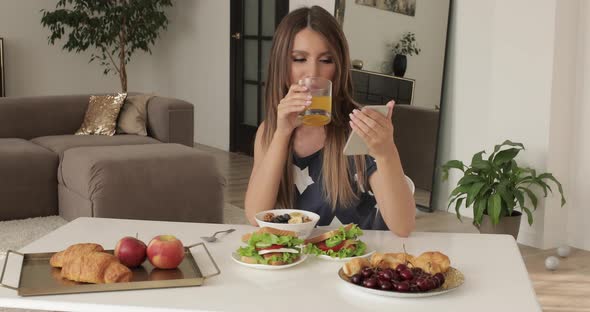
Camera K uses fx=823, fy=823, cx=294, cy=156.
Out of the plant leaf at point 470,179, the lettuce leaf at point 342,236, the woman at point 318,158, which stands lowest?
the plant leaf at point 470,179

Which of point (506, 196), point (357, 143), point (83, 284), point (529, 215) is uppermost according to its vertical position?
point (357, 143)

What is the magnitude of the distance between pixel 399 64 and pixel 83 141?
2.05 m

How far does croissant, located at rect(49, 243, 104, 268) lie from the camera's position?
1.58m

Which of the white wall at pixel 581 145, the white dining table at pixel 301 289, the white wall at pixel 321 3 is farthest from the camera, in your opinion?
Answer: the white wall at pixel 321 3

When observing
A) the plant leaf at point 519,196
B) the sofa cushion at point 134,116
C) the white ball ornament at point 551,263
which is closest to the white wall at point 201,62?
the sofa cushion at point 134,116

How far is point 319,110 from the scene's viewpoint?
1860mm

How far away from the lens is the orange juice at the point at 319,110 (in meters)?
1.85

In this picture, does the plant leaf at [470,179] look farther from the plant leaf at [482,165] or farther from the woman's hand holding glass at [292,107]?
the woman's hand holding glass at [292,107]

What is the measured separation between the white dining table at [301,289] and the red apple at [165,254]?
6 centimetres

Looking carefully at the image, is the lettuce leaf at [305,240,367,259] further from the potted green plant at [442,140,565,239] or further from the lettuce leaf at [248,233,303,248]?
the potted green plant at [442,140,565,239]

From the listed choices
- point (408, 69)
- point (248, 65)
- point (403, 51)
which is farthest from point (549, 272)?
point (248, 65)

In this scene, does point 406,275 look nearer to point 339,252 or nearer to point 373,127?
point 339,252

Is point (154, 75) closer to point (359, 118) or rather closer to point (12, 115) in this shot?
point (12, 115)

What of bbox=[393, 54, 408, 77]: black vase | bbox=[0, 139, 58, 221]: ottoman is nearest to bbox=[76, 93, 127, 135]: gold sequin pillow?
bbox=[0, 139, 58, 221]: ottoman
